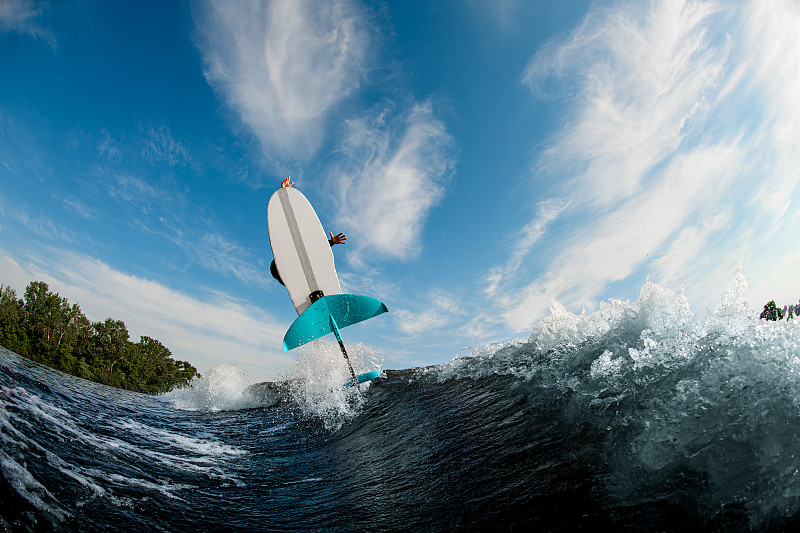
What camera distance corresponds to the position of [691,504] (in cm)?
249

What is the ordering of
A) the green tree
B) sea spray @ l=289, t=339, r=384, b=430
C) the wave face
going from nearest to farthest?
1. the wave face
2. sea spray @ l=289, t=339, r=384, b=430
3. the green tree

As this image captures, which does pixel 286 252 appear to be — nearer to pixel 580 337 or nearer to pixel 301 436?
pixel 301 436

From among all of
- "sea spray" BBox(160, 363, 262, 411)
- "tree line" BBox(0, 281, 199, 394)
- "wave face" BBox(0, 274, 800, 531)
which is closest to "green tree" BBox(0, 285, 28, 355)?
"tree line" BBox(0, 281, 199, 394)

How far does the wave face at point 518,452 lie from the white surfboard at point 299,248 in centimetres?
320

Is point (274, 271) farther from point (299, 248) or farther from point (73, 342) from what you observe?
point (73, 342)

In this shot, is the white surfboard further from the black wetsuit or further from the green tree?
the green tree

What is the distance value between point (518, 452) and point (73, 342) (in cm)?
4305

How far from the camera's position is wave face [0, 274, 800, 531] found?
268cm

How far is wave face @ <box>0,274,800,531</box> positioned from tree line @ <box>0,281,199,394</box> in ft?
87.0

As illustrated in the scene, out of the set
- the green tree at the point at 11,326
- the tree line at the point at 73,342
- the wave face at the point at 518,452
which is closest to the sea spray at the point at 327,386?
the wave face at the point at 518,452

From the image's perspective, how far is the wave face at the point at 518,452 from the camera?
2.68m

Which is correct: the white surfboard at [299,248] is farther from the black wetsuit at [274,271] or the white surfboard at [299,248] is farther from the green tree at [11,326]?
the green tree at [11,326]

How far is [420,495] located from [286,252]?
632cm

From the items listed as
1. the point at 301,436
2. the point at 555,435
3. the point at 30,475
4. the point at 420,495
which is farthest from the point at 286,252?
the point at 555,435
